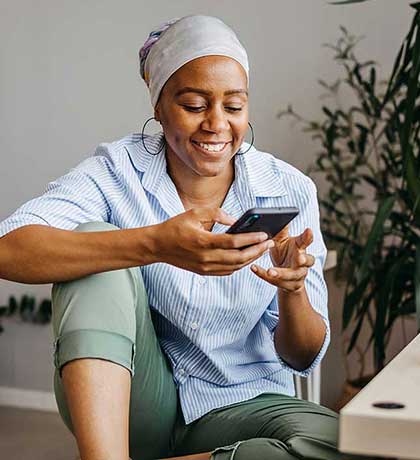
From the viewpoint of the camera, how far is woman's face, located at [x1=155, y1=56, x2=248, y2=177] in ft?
5.96

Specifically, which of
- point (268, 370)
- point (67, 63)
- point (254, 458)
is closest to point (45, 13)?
point (67, 63)

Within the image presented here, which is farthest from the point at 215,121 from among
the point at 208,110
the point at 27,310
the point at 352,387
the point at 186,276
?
the point at 27,310

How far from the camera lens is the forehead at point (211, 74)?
1816 millimetres

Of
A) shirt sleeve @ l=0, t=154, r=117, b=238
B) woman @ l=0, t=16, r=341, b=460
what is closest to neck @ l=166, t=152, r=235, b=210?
woman @ l=0, t=16, r=341, b=460

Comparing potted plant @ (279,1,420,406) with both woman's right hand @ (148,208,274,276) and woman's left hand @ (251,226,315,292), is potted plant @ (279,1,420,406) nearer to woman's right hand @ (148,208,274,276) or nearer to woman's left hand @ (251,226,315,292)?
woman's left hand @ (251,226,315,292)

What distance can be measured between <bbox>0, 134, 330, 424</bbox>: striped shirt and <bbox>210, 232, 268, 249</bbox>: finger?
1.12 feet

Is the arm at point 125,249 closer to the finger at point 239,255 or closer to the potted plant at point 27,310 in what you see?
the finger at point 239,255

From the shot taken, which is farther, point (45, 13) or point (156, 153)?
point (45, 13)

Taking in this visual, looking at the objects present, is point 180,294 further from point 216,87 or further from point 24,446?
point 24,446

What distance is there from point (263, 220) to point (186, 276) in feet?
1.32

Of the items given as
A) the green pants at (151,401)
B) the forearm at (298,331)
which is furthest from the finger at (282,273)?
the green pants at (151,401)

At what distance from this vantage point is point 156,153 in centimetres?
196

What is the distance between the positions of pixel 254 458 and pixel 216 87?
0.66 m

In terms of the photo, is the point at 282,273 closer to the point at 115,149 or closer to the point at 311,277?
the point at 311,277
